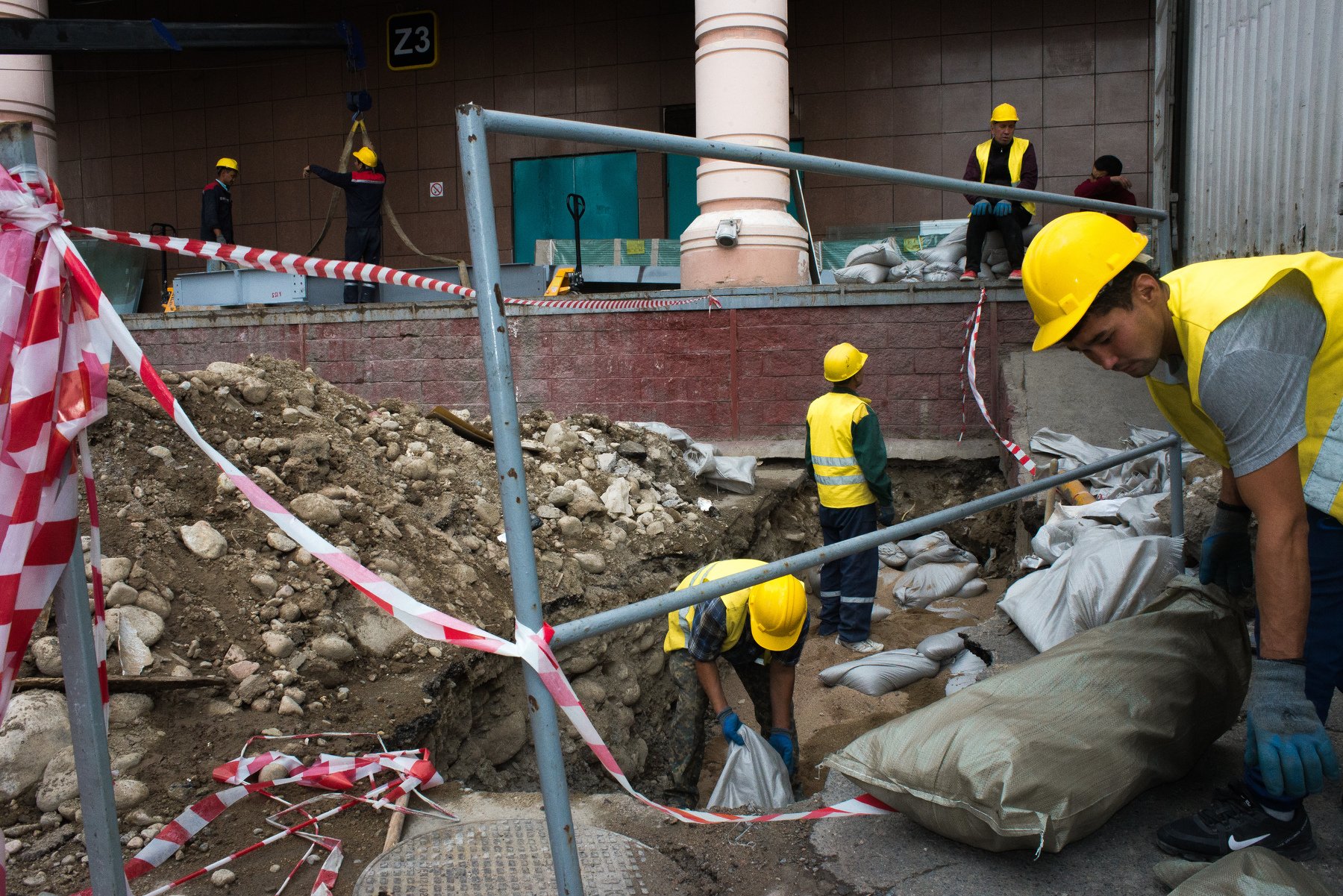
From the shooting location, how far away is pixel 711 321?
24.1 feet

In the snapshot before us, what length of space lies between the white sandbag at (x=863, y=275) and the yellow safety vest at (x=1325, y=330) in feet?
19.4

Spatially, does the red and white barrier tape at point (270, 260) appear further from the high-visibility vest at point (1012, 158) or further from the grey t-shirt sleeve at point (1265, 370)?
the high-visibility vest at point (1012, 158)

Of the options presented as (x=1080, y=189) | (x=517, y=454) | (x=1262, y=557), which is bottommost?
(x=1262, y=557)

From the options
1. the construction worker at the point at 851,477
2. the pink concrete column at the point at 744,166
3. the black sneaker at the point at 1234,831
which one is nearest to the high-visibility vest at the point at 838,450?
the construction worker at the point at 851,477

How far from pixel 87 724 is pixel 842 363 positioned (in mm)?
4380

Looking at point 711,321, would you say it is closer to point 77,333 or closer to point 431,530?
point 431,530

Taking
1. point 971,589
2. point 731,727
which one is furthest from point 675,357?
point 731,727

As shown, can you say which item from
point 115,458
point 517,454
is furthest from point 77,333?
point 115,458

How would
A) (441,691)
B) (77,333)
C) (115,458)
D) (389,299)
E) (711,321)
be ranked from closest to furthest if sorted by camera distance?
(77,333)
(441,691)
(115,458)
(711,321)
(389,299)

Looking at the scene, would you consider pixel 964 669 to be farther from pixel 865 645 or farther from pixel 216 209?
pixel 216 209

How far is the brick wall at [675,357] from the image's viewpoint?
694cm

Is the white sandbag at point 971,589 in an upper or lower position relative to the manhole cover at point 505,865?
lower

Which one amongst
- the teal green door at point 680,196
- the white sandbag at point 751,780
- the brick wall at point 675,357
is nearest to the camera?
the white sandbag at point 751,780

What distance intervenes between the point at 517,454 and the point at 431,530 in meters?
3.19
